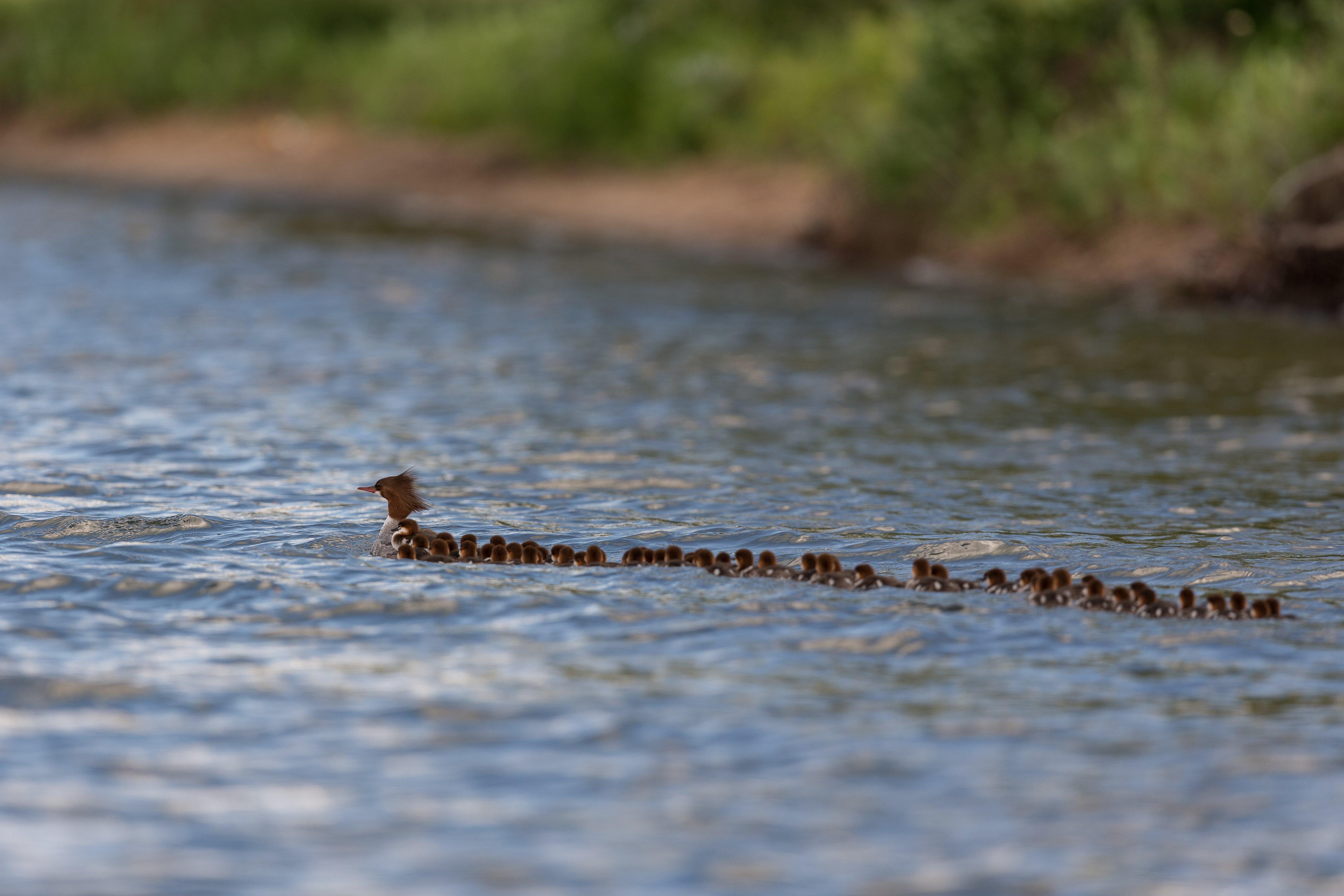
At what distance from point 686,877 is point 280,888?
5.31ft

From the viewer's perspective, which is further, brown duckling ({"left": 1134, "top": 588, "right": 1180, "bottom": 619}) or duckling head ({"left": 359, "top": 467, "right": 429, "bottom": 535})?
duckling head ({"left": 359, "top": 467, "right": 429, "bottom": 535})

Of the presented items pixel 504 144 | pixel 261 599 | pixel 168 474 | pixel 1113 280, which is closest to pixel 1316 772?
pixel 261 599

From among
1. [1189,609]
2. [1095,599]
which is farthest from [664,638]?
[1189,609]

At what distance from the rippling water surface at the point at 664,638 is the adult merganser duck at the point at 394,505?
23cm

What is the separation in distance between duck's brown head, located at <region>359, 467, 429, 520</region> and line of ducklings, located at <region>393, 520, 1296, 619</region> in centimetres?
13

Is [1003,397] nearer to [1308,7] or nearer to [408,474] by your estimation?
[408,474]

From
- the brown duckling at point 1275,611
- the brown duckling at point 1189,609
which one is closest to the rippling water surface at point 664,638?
the brown duckling at point 1275,611

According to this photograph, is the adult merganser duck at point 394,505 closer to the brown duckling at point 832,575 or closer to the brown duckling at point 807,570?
the brown duckling at point 807,570

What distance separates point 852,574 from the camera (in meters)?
11.4

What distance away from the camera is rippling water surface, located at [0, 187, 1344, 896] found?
7.66 metres

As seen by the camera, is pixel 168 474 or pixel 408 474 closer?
pixel 408 474

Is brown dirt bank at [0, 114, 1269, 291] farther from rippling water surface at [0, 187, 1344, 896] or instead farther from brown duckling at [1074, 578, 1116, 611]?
brown duckling at [1074, 578, 1116, 611]

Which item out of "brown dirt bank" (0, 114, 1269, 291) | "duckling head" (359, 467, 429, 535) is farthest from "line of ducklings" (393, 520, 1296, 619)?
"brown dirt bank" (0, 114, 1269, 291)

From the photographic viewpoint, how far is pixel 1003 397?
1934 centimetres
